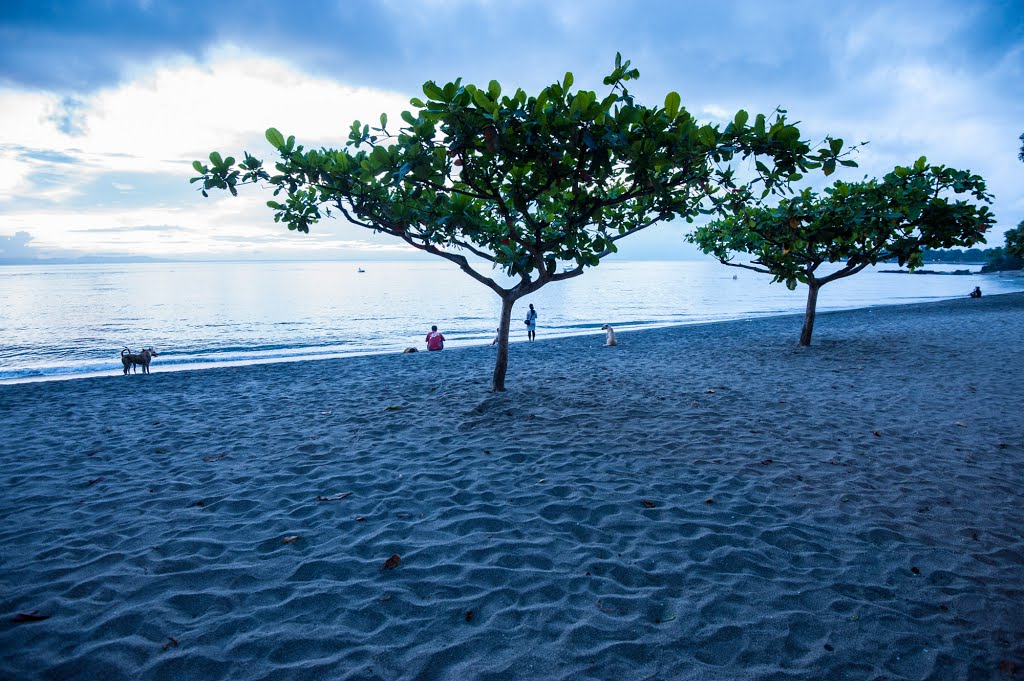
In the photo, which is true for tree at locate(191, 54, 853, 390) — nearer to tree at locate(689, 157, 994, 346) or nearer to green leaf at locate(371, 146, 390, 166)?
green leaf at locate(371, 146, 390, 166)

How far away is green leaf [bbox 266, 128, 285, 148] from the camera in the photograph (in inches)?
276

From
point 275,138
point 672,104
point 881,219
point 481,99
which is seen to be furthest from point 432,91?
point 881,219

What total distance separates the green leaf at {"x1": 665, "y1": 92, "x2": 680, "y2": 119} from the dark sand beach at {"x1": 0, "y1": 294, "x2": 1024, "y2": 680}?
13.4 feet

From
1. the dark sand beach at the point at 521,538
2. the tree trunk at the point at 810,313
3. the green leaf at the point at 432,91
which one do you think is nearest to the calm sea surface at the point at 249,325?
the tree trunk at the point at 810,313

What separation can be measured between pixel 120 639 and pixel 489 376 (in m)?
9.05

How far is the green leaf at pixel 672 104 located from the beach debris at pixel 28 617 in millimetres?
6868

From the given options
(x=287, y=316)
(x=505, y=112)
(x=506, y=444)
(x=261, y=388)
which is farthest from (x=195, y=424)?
(x=287, y=316)

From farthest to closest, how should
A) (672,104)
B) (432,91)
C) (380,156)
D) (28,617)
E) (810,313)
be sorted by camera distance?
(810,313) → (380,156) → (672,104) → (432,91) → (28,617)

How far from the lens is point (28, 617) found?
3162mm

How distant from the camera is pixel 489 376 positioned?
38.7ft

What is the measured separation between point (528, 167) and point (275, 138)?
12.5 ft

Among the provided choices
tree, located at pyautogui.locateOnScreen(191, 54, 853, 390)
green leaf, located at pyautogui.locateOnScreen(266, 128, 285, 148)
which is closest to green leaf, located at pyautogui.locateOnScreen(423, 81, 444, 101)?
tree, located at pyautogui.locateOnScreen(191, 54, 853, 390)

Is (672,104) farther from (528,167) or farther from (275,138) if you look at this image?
(275,138)

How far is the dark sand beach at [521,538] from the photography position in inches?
114
